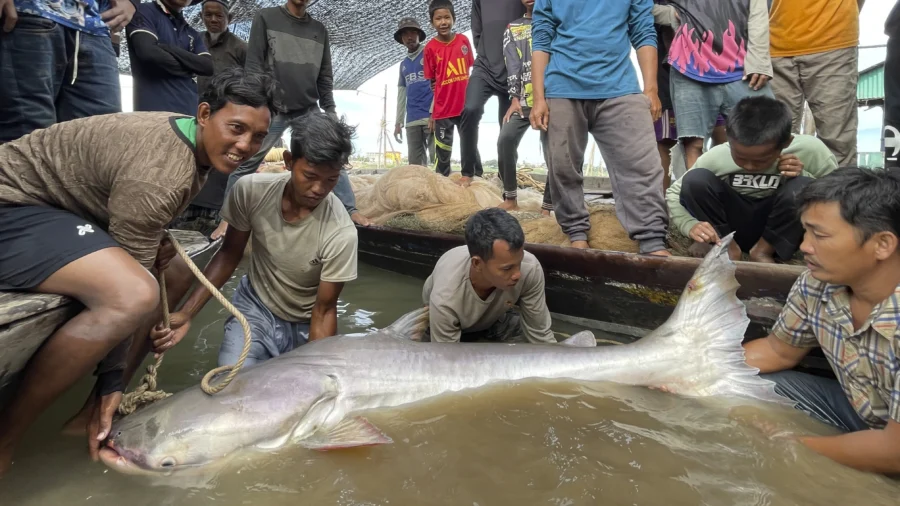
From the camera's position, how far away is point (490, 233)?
2787mm

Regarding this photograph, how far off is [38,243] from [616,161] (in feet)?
11.0

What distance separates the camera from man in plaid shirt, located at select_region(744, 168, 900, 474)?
1.86 meters

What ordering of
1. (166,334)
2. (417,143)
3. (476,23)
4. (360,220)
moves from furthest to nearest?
1. (417,143)
2. (476,23)
3. (360,220)
4. (166,334)

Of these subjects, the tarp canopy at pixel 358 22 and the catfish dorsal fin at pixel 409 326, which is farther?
the tarp canopy at pixel 358 22

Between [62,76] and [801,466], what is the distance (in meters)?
3.95

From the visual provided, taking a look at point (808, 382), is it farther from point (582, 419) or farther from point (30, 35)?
point (30, 35)

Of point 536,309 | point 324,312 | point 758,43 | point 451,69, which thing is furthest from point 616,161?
point 451,69

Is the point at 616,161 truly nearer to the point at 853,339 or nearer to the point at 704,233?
the point at 704,233

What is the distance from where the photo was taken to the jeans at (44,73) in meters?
2.66

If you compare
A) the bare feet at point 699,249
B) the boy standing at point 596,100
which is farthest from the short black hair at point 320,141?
the bare feet at point 699,249

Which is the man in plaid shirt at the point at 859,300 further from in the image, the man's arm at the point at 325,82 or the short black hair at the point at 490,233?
the man's arm at the point at 325,82

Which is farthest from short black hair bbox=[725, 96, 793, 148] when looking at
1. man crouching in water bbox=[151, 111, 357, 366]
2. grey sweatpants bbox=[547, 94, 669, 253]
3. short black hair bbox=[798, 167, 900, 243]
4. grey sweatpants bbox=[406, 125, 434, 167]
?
grey sweatpants bbox=[406, 125, 434, 167]

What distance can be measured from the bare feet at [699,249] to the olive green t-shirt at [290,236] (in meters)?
2.22

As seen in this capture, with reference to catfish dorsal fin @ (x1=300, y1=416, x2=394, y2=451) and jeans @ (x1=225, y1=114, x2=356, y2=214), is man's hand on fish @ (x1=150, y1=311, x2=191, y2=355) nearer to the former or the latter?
catfish dorsal fin @ (x1=300, y1=416, x2=394, y2=451)
